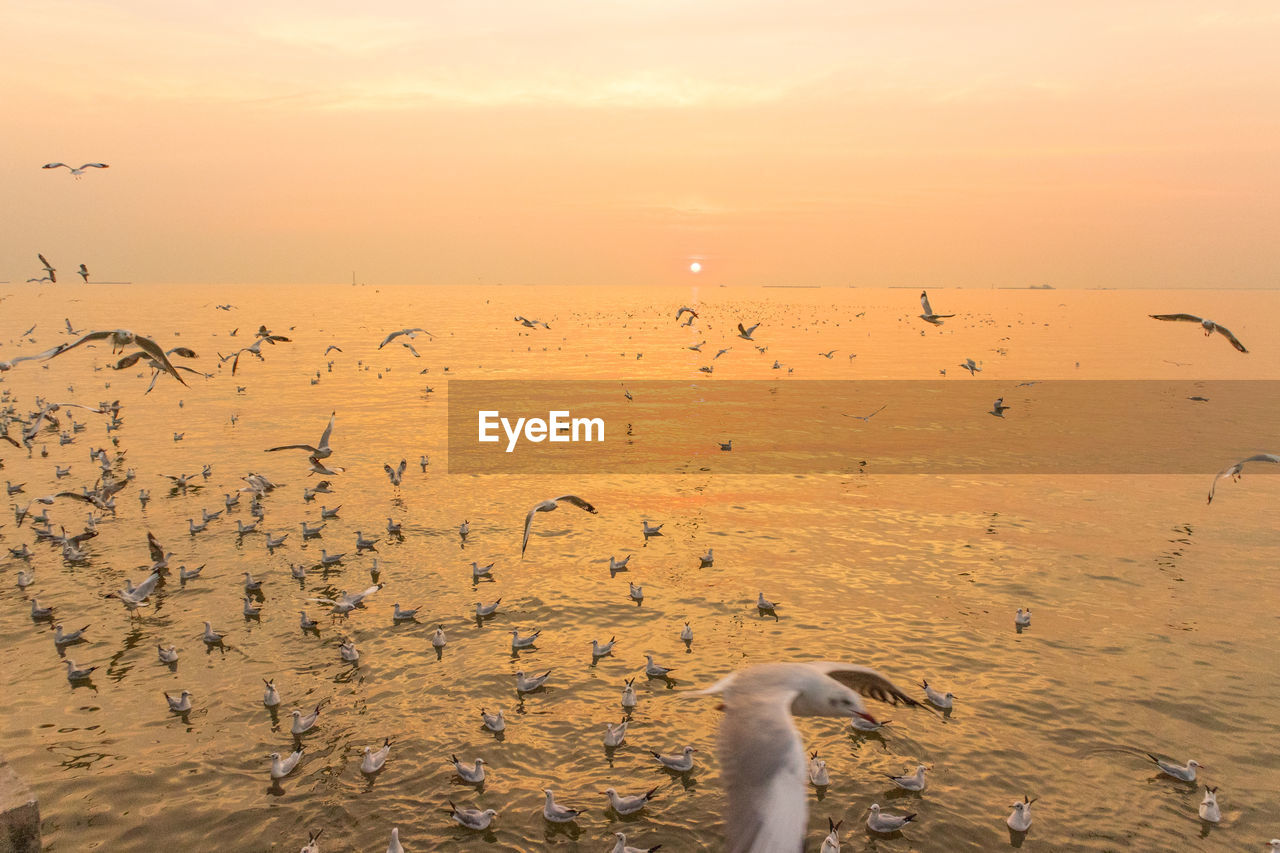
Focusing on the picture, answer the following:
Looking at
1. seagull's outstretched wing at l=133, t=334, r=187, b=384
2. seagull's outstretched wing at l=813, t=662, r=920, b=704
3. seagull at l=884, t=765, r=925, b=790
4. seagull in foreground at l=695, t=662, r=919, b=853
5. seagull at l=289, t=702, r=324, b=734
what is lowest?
seagull at l=884, t=765, r=925, b=790

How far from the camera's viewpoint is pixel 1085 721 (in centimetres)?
1356

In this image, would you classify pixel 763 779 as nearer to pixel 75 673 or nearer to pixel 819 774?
pixel 819 774

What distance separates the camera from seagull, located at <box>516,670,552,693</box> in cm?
1429

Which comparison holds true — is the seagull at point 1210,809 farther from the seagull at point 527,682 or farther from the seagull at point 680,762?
the seagull at point 527,682

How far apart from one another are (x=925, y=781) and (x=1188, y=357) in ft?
288

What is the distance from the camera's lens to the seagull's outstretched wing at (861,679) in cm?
824

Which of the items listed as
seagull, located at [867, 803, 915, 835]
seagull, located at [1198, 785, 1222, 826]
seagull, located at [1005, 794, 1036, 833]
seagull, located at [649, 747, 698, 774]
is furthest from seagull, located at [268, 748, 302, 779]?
seagull, located at [1198, 785, 1222, 826]

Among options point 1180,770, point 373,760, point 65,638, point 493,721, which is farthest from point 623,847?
point 65,638

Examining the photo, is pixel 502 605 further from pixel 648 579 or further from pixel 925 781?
pixel 925 781

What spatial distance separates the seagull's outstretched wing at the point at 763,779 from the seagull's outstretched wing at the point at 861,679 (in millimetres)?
1664

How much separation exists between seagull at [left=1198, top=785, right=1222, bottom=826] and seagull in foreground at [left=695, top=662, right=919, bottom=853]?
22.0 ft

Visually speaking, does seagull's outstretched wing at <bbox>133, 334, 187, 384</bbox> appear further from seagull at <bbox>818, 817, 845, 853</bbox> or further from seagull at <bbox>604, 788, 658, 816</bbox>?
seagull at <bbox>818, 817, 845, 853</bbox>

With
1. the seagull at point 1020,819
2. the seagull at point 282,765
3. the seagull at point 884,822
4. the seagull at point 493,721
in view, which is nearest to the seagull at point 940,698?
the seagull at point 1020,819

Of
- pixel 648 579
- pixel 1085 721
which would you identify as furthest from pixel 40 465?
pixel 1085 721
